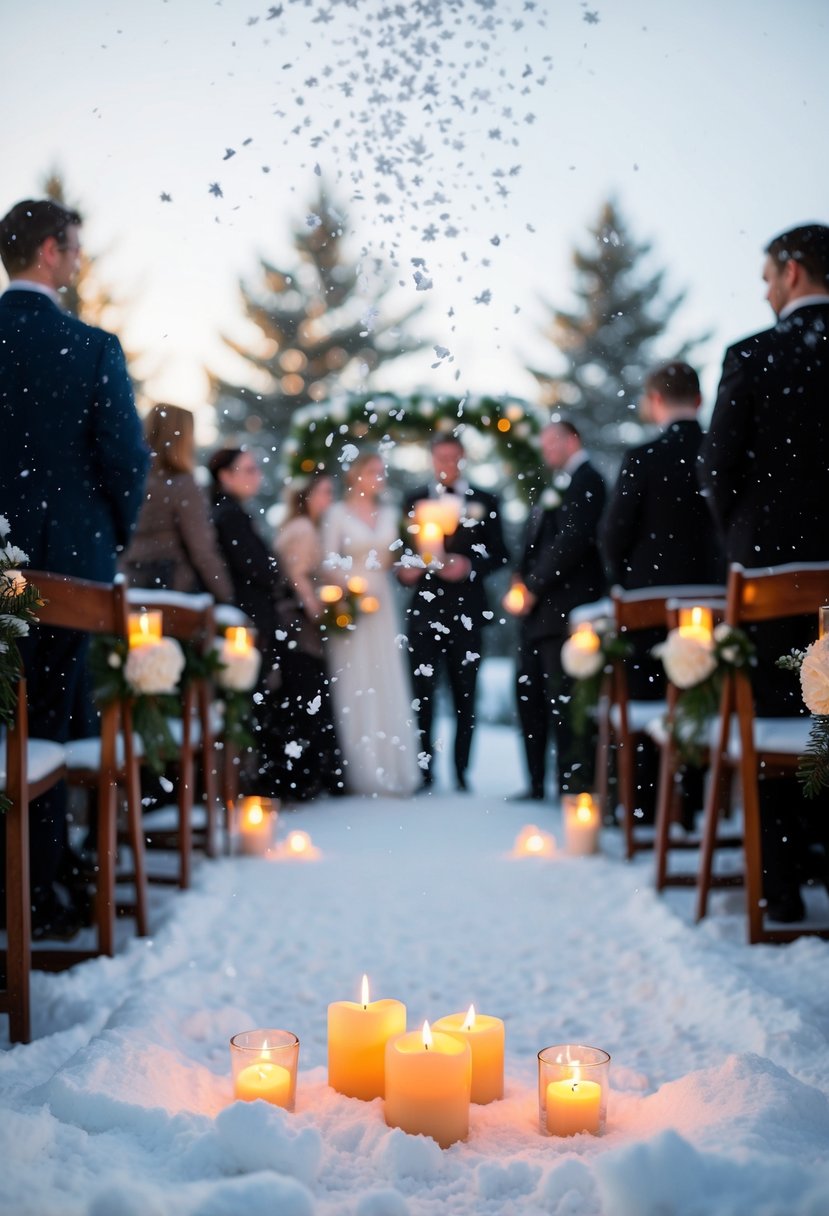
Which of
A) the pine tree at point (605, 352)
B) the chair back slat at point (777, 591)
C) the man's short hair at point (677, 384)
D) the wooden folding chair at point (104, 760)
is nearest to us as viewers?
the wooden folding chair at point (104, 760)

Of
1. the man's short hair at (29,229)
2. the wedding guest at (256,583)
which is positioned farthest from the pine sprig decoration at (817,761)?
the wedding guest at (256,583)

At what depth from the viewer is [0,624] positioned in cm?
165

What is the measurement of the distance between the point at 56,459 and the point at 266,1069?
4.80 feet

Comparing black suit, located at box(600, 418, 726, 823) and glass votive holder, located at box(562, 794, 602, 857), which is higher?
black suit, located at box(600, 418, 726, 823)

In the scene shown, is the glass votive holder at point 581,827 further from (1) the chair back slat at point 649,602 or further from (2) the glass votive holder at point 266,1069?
(2) the glass votive holder at point 266,1069

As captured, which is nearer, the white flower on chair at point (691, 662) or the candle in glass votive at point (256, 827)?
the white flower on chair at point (691, 662)

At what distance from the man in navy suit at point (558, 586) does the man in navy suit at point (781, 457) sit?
5.30ft

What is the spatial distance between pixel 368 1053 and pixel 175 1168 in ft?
1.22

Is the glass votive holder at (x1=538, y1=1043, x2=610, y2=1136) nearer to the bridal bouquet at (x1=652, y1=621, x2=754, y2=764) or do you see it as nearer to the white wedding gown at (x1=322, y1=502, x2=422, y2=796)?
the bridal bouquet at (x1=652, y1=621, x2=754, y2=764)

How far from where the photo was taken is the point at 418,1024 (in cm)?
209

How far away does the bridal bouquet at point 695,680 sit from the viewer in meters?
2.72

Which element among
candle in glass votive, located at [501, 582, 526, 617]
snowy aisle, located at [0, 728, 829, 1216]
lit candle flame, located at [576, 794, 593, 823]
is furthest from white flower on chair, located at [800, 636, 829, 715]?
candle in glass votive, located at [501, 582, 526, 617]

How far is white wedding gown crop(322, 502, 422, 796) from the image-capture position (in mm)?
5270

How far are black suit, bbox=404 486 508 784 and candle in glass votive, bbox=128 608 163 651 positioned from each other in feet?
6.76
